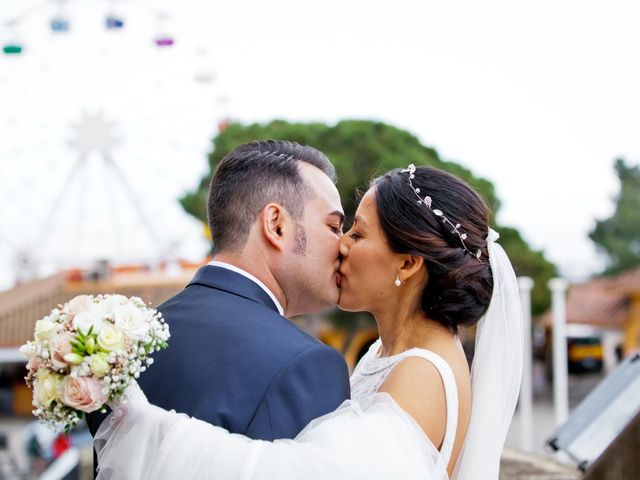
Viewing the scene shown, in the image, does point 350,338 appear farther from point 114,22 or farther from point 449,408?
point 449,408

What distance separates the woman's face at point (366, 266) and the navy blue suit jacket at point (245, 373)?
544 millimetres

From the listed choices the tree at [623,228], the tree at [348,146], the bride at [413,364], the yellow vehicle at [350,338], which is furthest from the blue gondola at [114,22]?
the tree at [623,228]

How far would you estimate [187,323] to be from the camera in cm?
226

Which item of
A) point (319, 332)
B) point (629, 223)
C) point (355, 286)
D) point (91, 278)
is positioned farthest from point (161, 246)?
point (629, 223)

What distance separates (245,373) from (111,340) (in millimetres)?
312

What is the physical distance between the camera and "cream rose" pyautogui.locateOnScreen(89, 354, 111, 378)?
2.02 m

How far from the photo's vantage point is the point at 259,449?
2027mm

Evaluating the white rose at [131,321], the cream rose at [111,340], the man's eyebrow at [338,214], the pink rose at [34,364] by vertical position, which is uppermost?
the man's eyebrow at [338,214]

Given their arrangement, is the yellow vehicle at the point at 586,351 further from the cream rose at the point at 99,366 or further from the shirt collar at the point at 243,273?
the cream rose at the point at 99,366

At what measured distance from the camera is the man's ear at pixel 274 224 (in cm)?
246

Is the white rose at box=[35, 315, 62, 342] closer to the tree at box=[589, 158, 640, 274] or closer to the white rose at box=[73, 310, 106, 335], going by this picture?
the white rose at box=[73, 310, 106, 335]

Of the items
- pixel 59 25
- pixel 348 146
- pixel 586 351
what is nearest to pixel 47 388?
pixel 59 25

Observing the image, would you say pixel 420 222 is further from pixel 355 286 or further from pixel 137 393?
pixel 137 393

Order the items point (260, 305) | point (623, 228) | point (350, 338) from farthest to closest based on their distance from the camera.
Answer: point (623, 228) < point (350, 338) < point (260, 305)
